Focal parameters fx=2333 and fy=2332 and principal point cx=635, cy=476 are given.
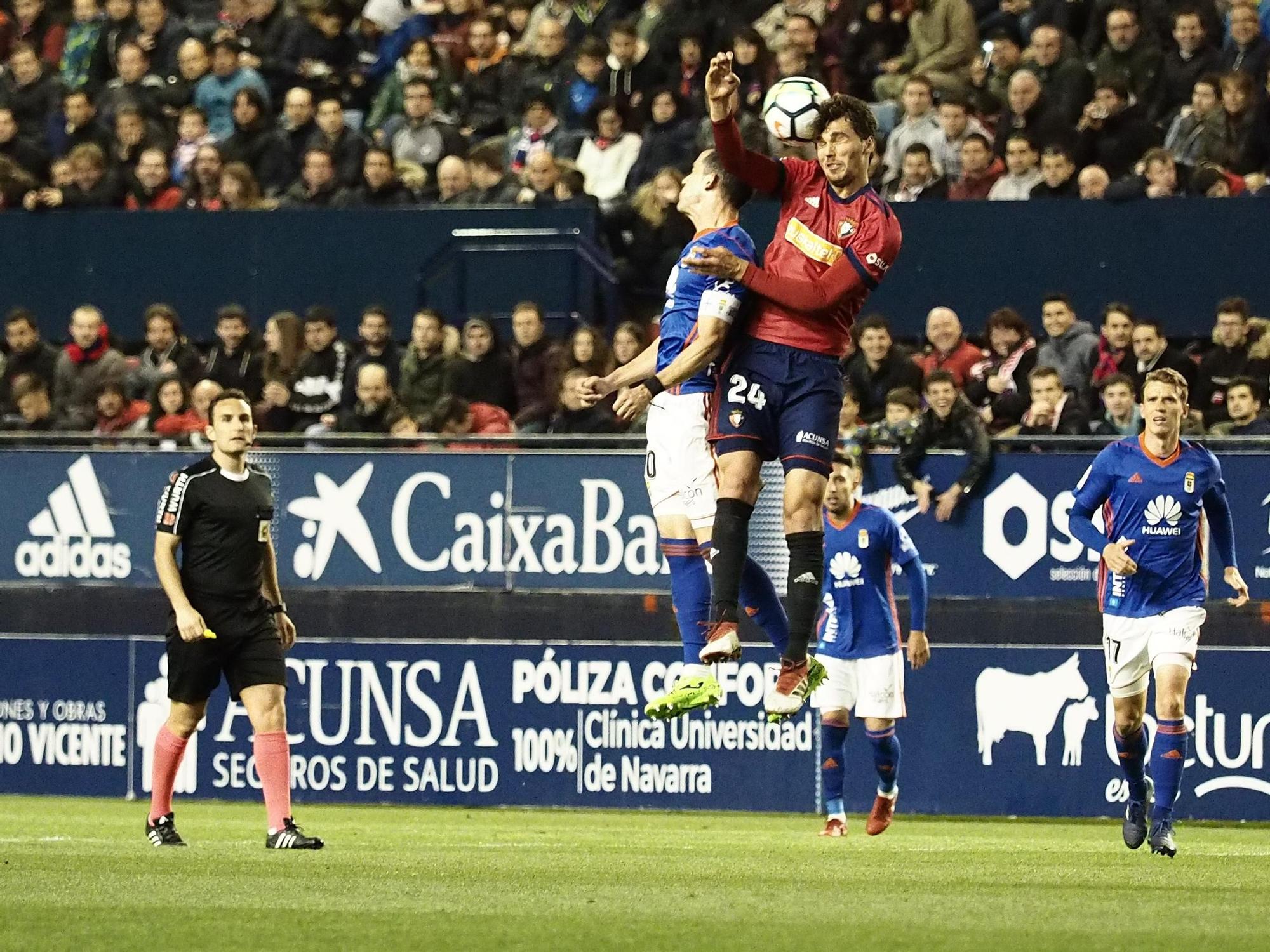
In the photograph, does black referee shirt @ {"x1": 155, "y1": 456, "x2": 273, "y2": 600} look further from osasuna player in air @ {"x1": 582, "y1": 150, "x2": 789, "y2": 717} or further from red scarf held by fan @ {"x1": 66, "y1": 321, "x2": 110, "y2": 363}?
red scarf held by fan @ {"x1": 66, "y1": 321, "x2": 110, "y2": 363}

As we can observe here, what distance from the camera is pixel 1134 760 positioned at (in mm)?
12555

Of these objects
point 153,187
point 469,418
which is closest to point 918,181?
point 469,418

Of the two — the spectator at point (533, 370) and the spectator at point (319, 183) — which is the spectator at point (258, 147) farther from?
the spectator at point (533, 370)

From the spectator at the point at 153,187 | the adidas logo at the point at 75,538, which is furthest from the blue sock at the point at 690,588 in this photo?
the spectator at the point at 153,187

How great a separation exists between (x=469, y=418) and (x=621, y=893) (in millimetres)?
8619

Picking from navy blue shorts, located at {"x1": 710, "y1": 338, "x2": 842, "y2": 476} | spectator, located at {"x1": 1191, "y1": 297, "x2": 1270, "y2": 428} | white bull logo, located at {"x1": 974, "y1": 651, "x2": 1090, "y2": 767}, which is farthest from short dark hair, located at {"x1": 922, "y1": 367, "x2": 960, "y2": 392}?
navy blue shorts, located at {"x1": 710, "y1": 338, "x2": 842, "y2": 476}

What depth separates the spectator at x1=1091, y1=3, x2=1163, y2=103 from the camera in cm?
1783

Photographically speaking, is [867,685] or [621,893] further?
[867,685]

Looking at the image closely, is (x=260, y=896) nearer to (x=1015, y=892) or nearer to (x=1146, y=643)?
(x=1015, y=892)

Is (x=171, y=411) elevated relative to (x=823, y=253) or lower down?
elevated

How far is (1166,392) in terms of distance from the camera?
12.1 m

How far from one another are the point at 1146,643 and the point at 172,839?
5.10 meters

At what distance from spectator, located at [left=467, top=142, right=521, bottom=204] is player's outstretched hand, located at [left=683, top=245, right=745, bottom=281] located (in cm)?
951

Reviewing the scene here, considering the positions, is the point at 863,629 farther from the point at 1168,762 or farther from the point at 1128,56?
the point at 1128,56
